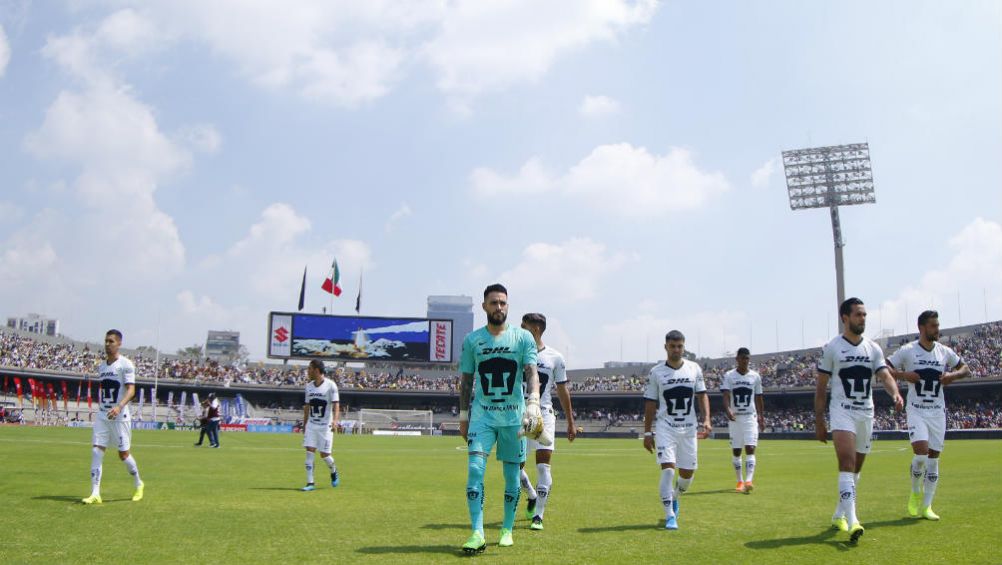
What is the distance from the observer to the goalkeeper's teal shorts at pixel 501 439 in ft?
26.5

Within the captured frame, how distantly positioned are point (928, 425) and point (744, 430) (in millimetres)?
5847

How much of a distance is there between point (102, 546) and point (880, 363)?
29.6 feet

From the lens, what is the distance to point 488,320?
8227 mm

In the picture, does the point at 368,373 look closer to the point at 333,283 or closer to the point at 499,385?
the point at 333,283

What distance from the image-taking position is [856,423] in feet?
29.5

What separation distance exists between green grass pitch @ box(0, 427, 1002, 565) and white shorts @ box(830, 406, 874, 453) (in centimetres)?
107

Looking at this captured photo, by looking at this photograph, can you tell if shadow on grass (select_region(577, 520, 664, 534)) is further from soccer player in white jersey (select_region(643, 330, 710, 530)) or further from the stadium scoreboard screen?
the stadium scoreboard screen

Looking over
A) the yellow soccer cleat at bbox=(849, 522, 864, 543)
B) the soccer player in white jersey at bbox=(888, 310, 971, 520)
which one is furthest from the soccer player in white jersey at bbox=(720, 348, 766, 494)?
the yellow soccer cleat at bbox=(849, 522, 864, 543)

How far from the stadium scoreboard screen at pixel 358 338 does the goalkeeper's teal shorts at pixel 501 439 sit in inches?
3141

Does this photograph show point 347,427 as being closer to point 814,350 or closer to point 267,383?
point 267,383

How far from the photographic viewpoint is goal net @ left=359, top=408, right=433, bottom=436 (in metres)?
71.0

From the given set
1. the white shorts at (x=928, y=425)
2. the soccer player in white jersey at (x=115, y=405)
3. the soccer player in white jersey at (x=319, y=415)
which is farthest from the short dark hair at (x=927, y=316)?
the soccer player in white jersey at (x=115, y=405)

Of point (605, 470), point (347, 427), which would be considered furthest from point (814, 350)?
point (605, 470)

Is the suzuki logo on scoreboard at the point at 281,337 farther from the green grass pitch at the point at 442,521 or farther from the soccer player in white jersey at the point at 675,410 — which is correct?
the soccer player in white jersey at the point at 675,410
